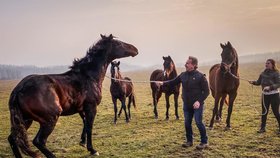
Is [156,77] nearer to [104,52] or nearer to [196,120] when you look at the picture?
[104,52]

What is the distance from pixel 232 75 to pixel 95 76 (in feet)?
16.3

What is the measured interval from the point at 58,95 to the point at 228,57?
6.14 meters

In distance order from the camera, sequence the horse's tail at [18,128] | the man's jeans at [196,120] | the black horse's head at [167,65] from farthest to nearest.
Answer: the black horse's head at [167,65] → the man's jeans at [196,120] → the horse's tail at [18,128]

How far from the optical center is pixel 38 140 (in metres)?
6.21

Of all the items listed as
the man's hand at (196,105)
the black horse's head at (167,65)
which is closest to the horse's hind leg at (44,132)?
the man's hand at (196,105)

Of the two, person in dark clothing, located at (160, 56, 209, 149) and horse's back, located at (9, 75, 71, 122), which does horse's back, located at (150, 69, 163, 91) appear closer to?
person in dark clothing, located at (160, 56, 209, 149)

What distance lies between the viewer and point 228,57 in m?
9.88

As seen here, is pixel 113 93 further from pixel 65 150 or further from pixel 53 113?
pixel 53 113

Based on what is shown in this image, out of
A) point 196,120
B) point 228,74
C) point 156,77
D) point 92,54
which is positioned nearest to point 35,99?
point 92,54

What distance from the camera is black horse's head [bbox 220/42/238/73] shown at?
9.73 m

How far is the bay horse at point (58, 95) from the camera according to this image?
584 centimetres

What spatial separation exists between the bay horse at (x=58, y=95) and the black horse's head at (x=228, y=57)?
10.7 ft

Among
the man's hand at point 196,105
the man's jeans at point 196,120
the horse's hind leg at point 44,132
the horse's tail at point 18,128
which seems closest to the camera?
the horse's tail at point 18,128

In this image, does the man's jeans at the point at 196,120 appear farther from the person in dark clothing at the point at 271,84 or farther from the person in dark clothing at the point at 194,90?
the person in dark clothing at the point at 271,84
